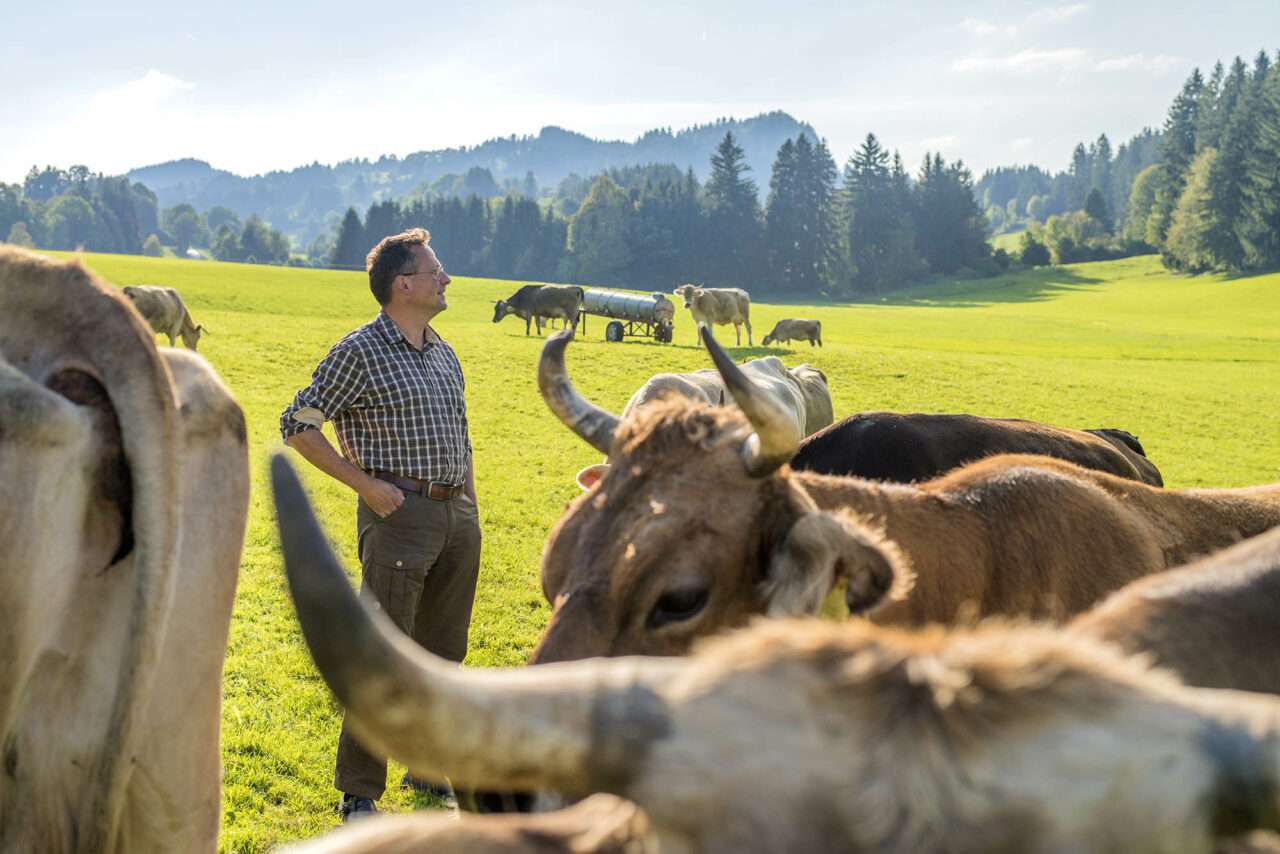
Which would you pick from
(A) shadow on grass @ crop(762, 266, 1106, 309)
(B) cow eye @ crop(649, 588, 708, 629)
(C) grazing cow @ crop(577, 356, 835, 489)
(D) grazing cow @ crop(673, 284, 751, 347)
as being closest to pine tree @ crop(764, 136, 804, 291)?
(A) shadow on grass @ crop(762, 266, 1106, 309)

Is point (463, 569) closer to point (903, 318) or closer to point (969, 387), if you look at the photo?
point (969, 387)

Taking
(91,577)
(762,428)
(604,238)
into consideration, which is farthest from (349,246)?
(762,428)

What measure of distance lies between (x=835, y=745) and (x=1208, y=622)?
170 cm

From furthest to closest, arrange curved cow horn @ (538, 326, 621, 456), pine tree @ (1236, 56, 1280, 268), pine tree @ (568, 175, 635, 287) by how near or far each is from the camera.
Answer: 1. pine tree @ (568, 175, 635, 287)
2. pine tree @ (1236, 56, 1280, 268)
3. curved cow horn @ (538, 326, 621, 456)

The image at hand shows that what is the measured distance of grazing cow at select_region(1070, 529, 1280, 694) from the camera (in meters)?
2.33

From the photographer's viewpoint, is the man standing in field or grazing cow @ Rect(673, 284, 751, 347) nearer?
the man standing in field

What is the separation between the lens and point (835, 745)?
1346 mm

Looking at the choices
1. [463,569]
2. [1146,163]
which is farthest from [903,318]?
[1146,163]

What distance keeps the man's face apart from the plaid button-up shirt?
0.24 m

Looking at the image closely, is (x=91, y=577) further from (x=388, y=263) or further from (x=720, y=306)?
(x=720, y=306)

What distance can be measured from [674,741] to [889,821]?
0.34m

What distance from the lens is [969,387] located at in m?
25.6

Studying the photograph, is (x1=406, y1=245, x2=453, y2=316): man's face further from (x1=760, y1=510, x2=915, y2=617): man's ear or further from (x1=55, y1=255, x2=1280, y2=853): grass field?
(x1=760, y1=510, x2=915, y2=617): man's ear

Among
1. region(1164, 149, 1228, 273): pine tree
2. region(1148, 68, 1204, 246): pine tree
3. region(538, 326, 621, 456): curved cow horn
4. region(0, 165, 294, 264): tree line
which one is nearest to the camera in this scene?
region(538, 326, 621, 456): curved cow horn
